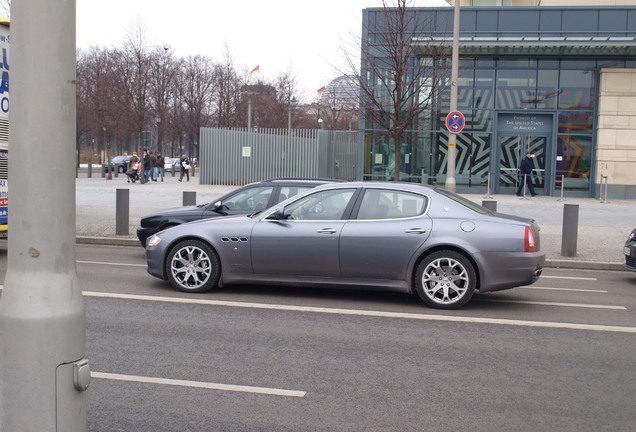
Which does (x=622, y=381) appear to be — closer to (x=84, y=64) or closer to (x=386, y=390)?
(x=386, y=390)

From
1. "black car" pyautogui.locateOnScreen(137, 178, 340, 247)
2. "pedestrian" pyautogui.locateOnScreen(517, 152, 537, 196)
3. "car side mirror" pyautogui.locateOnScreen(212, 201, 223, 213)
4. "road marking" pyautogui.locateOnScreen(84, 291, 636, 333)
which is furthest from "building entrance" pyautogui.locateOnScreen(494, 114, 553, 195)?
"road marking" pyautogui.locateOnScreen(84, 291, 636, 333)

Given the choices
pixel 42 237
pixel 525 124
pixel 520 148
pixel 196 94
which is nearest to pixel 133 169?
pixel 520 148

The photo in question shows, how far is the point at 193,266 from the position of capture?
367 inches

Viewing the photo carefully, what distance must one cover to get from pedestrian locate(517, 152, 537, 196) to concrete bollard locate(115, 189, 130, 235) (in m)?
18.0

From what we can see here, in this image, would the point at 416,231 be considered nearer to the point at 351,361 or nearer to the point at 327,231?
the point at 327,231

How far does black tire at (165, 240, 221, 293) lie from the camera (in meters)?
9.28

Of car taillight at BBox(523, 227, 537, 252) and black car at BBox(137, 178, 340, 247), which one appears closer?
car taillight at BBox(523, 227, 537, 252)

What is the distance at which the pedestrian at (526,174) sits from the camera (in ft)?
95.7

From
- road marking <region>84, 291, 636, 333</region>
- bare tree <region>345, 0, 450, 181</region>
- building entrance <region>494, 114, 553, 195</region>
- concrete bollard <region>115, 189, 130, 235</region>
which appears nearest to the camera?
road marking <region>84, 291, 636, 333</region>

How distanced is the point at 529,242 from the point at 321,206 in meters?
2.56

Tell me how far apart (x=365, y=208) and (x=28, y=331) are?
6285mm

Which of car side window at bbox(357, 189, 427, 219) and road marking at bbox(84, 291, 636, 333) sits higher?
car side window at bbox(357, 189, 427, 219)

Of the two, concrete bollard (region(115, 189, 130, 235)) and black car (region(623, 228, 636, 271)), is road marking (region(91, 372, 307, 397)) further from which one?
concrete bollard (region(115, 189, 130, 235))

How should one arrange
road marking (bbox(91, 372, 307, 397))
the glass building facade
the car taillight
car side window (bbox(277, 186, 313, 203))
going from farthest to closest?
the glass building facade
car side window (bbox(277, 186, 313, 203))
the car taillight
road marking (bbox(91, 372, 307, 397))
